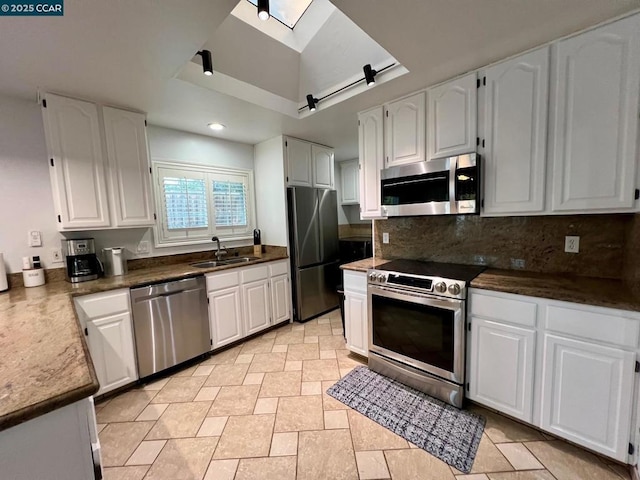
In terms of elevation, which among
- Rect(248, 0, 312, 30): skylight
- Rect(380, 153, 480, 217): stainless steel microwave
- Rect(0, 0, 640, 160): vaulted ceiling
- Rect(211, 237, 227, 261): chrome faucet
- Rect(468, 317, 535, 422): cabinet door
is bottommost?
Rect(468, 317, 535, 422): cabinet door

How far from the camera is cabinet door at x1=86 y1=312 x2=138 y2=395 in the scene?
197 cm

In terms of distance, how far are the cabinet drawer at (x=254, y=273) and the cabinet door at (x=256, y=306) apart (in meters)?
0.05

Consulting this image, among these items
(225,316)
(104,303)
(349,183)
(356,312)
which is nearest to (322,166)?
(349,183)

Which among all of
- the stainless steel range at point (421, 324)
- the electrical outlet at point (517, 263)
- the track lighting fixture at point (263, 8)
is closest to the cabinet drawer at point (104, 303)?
the stainless steel range at point (421, 324)

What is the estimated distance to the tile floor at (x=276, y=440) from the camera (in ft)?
4.68

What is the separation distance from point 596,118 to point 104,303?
138 inches

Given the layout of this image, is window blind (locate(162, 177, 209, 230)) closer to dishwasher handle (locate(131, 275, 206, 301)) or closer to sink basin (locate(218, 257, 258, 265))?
sink basin (locate(218, 257, 258, 265))

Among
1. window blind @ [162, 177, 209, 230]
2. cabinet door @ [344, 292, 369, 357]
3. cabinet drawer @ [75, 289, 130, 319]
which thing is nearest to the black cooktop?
cabinet door @ [344, 292, 369, 357]

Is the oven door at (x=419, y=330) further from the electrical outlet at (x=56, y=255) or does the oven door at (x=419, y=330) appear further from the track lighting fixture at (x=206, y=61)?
the electrical outlet at (x=56, y=255)

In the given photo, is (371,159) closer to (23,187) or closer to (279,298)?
(279,298)

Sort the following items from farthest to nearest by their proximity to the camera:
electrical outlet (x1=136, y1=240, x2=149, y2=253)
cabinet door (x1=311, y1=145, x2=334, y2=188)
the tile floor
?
cabinet door (x1=311, y1=145, x2=334, y2=188) → electrical outlet (x1=136, y1=240, x2=149, y2=253) → the tile floor

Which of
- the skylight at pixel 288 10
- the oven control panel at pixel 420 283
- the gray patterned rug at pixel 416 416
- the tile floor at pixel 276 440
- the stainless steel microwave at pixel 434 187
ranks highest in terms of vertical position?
the skylight at pixel 288 10

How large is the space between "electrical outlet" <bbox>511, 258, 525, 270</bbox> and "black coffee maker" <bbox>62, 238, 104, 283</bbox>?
3475 millimetres

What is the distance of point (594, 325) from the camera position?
4.46 ft
